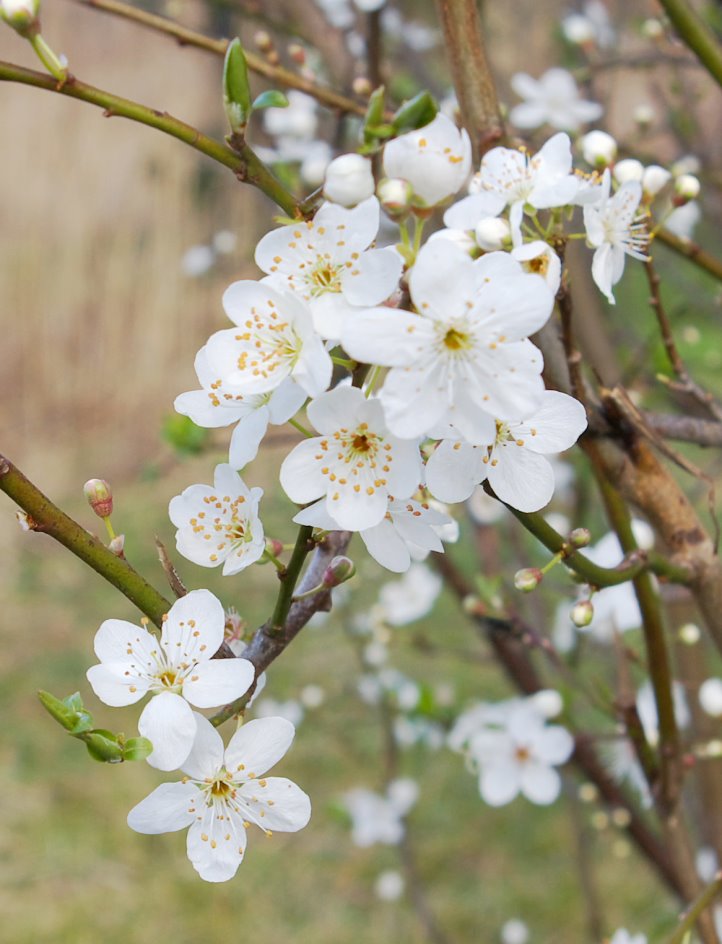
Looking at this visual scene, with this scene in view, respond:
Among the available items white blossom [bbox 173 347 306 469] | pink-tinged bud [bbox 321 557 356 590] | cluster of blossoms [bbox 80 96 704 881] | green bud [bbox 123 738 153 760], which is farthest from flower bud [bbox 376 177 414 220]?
green bud [bbox 123 738 153 760]

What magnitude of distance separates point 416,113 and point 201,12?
17.3 feet

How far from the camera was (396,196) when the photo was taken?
0.54m

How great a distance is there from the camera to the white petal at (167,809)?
2.03 feet

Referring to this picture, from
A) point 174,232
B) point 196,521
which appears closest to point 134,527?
point 174,232

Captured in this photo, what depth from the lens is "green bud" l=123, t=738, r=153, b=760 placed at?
57 centimetres

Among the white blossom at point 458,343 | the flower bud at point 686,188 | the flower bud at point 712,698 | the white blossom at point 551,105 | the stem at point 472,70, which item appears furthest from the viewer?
the white blossom at point 551,105

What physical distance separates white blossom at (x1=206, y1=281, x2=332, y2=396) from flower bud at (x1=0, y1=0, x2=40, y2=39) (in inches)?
8.6

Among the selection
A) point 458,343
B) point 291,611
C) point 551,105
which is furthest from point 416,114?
Answer: point 551,105

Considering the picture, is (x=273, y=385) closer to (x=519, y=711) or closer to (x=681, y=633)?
(x=681, y=633)

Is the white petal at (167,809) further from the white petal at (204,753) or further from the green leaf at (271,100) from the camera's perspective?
the green leaf at (271,100)

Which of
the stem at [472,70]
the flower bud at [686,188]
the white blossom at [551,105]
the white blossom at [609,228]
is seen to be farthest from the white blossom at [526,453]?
the white blossom at [551,105]

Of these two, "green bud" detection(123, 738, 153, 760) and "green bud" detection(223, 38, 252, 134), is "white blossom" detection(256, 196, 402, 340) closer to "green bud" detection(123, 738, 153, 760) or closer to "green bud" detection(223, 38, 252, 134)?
"green bud" detection(223, 38, 252, 134)

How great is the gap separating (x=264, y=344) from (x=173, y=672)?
0.71 ft

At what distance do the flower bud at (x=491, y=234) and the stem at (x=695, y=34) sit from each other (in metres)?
0.53
